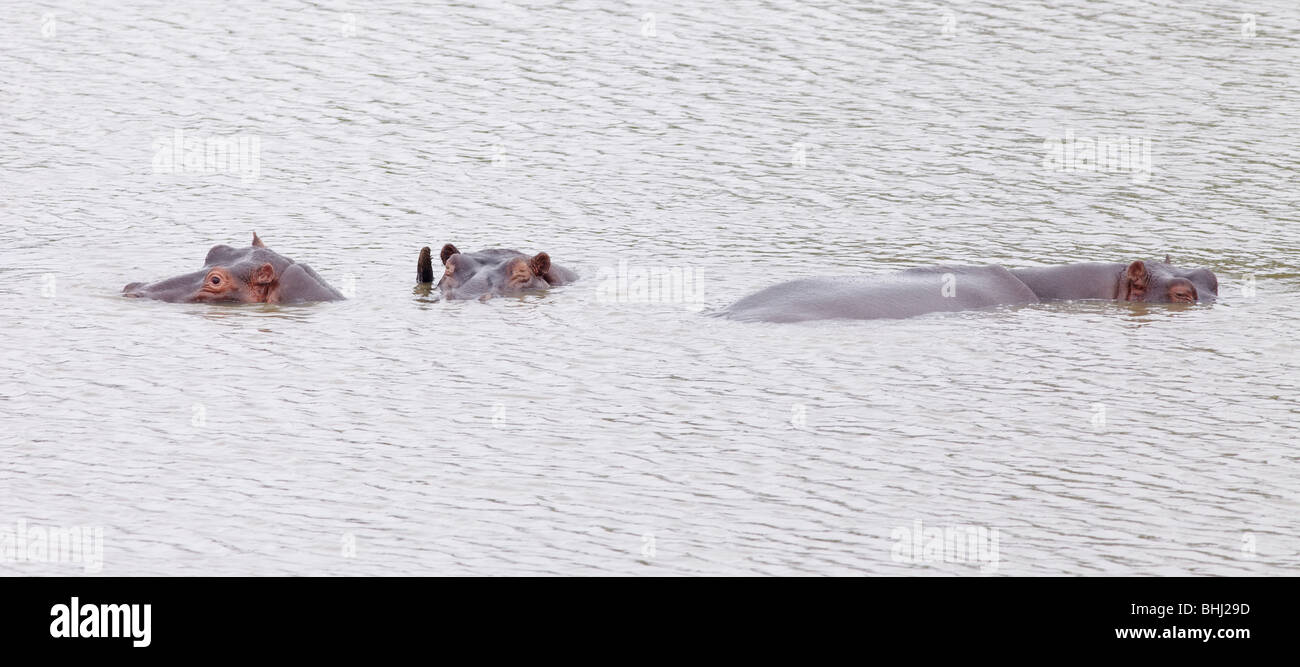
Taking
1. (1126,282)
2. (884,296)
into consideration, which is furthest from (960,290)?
(1126,282)

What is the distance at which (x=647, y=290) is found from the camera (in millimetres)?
14398

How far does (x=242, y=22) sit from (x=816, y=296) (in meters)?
14.5

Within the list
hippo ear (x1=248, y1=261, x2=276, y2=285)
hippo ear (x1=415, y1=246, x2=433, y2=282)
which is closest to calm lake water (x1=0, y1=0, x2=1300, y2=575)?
hippo ear (x1=415, y1=246, x2=433, y2=282)

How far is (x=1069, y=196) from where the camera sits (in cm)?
1802

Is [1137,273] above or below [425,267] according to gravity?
above

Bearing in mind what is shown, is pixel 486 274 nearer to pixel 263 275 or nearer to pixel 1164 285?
pixel 263 275

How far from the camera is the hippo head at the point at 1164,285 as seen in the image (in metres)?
13.9

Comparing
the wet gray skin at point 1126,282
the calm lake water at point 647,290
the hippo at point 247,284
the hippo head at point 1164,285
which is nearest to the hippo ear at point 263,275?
the hippo at point 247,284

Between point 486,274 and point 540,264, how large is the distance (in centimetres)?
42

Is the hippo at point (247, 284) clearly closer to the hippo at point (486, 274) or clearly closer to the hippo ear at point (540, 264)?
the hippo at point (486, 274)

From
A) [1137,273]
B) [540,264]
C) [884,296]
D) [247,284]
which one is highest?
[1137,273]

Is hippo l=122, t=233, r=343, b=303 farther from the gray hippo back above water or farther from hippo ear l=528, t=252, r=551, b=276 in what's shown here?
the gray hippo back above water

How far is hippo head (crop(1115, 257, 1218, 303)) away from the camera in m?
13.9
